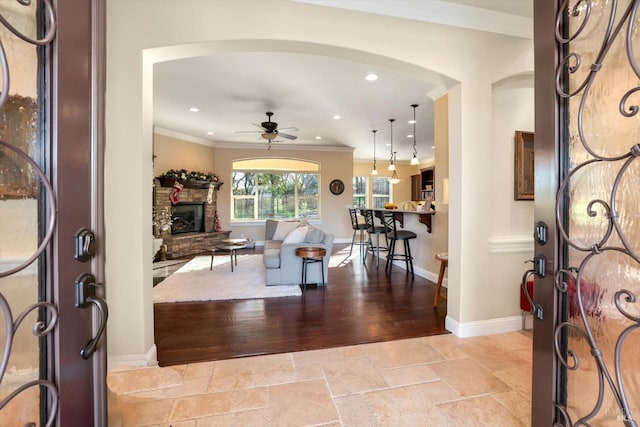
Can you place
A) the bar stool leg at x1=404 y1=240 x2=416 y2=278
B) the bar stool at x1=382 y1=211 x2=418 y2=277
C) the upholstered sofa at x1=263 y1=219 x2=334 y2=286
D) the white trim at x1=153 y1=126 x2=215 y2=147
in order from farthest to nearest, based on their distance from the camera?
the white trim at x1=153 y1=126 x2=215 y2=147 → the bar stool leg at x1=404 y1=240 x2=416 y2=278 → the bar stool at x1=382 y1=211 x2=418 y2=277 → the upholstered sofa at x1=263 y1=219 x2=334 y2=286

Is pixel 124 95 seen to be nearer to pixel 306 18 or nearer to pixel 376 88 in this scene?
pixel 306 18

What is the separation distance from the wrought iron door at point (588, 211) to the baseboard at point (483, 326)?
1529 mm

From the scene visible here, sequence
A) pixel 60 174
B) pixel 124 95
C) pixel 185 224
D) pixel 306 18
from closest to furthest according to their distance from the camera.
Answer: pixel 60 174
pixel 124 95
pixel 306 18
pixel 185 224

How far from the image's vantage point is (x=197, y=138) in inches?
277

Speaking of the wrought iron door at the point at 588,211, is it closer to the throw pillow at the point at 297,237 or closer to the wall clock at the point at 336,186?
the throw pillow at the point at 297,237

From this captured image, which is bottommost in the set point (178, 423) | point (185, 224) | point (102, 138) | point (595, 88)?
point (178, 423)

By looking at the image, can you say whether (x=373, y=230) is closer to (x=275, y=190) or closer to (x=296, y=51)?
(x=296, y=51)

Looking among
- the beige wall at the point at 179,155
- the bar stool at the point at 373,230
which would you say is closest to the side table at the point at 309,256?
the bar stool at the point at 373,230

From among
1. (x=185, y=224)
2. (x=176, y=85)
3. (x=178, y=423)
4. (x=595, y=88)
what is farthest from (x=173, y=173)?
(x=595, y=88)

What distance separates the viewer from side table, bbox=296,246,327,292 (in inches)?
146

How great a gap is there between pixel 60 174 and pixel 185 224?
21.7 feet

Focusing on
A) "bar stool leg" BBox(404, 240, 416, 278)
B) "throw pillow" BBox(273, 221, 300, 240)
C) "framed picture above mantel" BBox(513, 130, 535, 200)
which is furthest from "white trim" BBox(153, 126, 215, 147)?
"framed picture above mantel" BBox(513, 130, 535, 200)

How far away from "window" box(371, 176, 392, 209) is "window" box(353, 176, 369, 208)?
297mm

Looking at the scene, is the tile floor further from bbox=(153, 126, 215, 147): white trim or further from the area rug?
bbox=(153, 126, 215, 147): white trim
